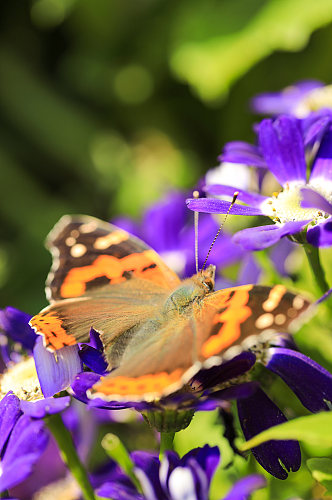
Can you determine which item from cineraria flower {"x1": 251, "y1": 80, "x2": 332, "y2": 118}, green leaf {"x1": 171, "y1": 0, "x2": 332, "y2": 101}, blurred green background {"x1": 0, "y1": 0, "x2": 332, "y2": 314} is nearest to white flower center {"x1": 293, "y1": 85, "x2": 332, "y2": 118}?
cineraria flower {"x1": 251, "y1": 80, "x2": 332, "y2": 118}

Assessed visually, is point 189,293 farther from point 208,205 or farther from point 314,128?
point 314,128

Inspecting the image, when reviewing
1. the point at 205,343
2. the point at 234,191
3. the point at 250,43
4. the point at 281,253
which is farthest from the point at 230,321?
the point at 250,43

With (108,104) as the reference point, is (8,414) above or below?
below

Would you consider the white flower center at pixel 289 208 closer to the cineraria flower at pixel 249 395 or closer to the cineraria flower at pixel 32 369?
the cineraria flower at pixel 249 395

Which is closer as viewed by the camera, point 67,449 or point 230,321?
point 230,321

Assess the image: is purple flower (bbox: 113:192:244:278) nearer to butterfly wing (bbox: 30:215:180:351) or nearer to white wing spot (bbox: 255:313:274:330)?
butterfly wing (bbox: 30:215:180:351)

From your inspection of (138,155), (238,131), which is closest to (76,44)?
(138,155)

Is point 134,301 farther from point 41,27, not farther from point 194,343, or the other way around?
point 41,27
